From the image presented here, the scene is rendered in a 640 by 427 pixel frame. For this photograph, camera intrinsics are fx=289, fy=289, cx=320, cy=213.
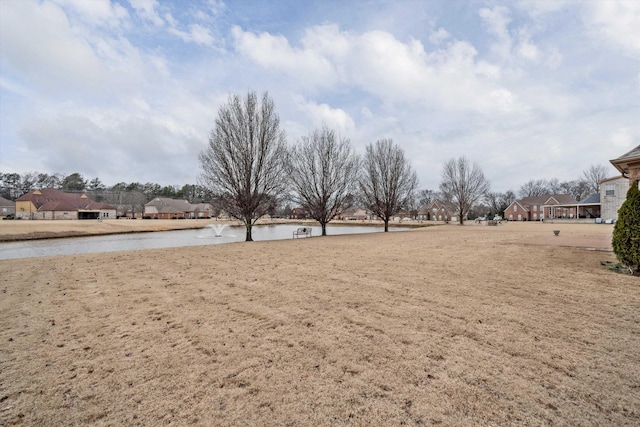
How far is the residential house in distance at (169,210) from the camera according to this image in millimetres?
79375

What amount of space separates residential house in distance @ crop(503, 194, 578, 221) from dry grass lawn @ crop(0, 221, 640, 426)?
64146 millimetres

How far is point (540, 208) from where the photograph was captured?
63.1 metres

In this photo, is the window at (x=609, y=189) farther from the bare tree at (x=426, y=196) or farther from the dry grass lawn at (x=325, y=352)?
the bare tree at (x=426, y=196)

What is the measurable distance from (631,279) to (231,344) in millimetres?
9034

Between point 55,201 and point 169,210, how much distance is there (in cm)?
2444

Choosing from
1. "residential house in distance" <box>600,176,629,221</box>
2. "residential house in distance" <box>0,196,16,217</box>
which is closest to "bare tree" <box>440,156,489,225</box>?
"residential house in distance" <box>600,176,629,221</box>

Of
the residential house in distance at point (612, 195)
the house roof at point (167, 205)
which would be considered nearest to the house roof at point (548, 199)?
the residential house in distance at point (612, 195)

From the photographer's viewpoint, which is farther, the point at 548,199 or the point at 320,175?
the point at 548,199

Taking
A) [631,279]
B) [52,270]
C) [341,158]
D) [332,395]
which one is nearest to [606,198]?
[341,158]

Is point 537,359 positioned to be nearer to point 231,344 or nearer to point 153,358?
point 231,344

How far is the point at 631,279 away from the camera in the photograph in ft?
22.3

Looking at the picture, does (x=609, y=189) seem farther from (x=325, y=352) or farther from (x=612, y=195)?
→ (x=325, y=352)

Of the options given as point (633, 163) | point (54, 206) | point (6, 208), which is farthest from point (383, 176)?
point (6, 208)

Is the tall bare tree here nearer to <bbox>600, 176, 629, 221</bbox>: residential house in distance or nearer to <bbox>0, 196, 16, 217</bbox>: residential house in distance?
<bbox>600, 176, 629, 221</bbox>: residential house in distance
